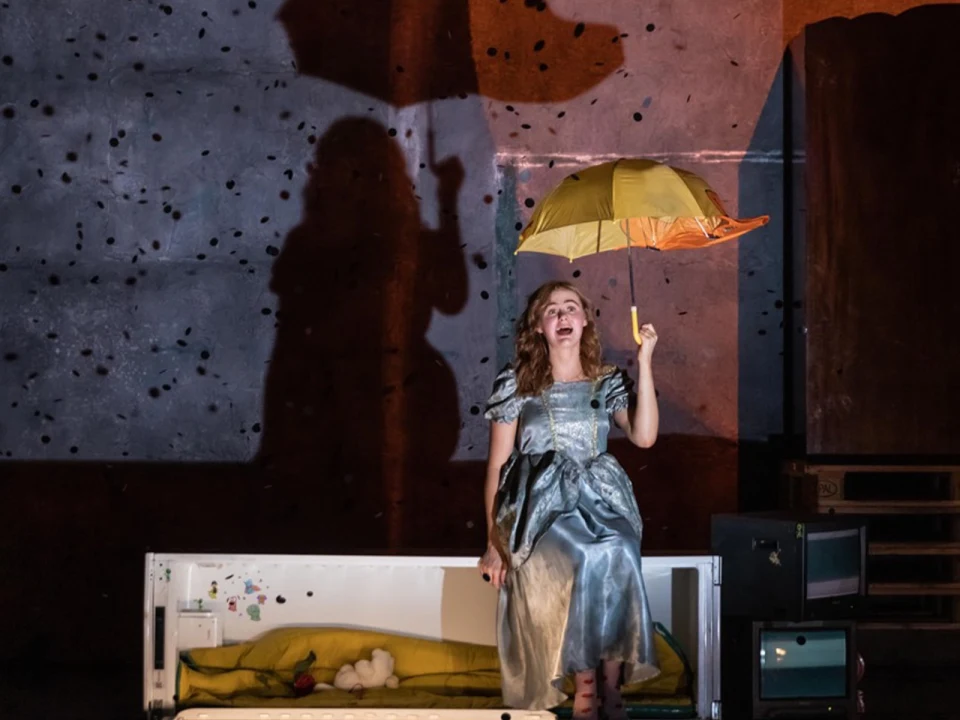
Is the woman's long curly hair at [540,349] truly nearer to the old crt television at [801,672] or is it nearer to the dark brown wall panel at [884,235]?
the old crt television at [801,672]

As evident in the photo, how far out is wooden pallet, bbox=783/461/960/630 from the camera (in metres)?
4.71

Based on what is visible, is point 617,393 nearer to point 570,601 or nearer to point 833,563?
point 570,601

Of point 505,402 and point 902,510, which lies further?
point 902,510

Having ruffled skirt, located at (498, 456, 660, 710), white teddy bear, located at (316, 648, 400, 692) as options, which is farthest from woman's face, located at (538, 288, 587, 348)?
white teddy bear, located at (316, 648, 400, 692)

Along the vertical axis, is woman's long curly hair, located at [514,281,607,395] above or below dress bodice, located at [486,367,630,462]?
above

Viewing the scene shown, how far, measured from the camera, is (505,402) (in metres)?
3.64

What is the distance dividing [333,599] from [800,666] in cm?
166

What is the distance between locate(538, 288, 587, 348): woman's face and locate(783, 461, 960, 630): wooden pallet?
171 centimetres

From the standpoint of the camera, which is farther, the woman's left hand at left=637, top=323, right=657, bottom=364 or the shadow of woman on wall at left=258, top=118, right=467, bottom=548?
the shadow of woman on wall at left=258, top=118, right=467, bottom=548

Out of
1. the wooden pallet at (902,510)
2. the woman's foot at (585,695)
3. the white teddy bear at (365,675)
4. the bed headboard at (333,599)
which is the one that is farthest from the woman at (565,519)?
the wooden pallet at (902,510)

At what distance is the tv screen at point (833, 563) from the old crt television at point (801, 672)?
0.44 feet

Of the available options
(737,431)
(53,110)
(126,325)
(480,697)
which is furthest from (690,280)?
(53,110)

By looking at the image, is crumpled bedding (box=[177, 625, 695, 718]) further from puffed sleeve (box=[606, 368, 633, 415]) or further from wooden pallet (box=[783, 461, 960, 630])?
wooden pallet (box=[783, 461, 960, 630])

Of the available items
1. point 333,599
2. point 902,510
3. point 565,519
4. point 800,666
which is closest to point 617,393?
point 565,519
